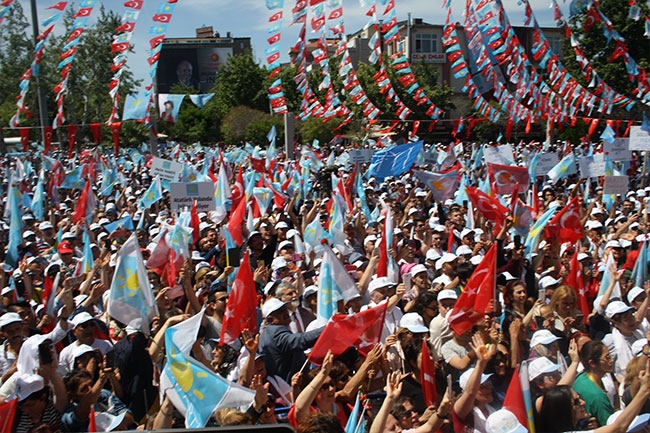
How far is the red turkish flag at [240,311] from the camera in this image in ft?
17.5

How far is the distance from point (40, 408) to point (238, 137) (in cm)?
4553

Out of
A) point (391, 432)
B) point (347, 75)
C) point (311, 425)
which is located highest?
point (347, 75)

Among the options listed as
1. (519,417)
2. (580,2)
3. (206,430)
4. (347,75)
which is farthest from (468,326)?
(347,75)

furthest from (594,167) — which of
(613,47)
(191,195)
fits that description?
(613,47)

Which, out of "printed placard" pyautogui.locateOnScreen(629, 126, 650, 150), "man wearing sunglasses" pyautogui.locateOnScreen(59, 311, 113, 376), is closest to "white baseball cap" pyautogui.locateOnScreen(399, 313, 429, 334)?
"man wearing sunglasses" pyautogui.locateOnScreen(59, 311, 113, 376)

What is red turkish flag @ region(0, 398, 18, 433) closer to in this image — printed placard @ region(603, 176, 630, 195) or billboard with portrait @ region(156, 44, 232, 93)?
printed placard @ region(603, 176, 630, 195)

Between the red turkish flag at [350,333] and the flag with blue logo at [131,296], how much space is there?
1.55m

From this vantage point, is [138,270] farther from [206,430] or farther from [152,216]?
[152,216]

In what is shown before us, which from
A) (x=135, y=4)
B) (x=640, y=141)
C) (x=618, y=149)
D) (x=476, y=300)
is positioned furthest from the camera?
(x=618, y=149)

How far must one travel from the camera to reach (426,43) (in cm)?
6116

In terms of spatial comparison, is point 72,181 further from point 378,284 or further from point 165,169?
point 378,284

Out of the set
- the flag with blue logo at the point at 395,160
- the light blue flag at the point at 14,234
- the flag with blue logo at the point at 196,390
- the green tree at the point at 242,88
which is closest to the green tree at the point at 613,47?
the flag with blue logo at the point at 395,160

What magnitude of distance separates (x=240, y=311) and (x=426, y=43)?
58736 millimetres

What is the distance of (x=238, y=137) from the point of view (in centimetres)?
4903
